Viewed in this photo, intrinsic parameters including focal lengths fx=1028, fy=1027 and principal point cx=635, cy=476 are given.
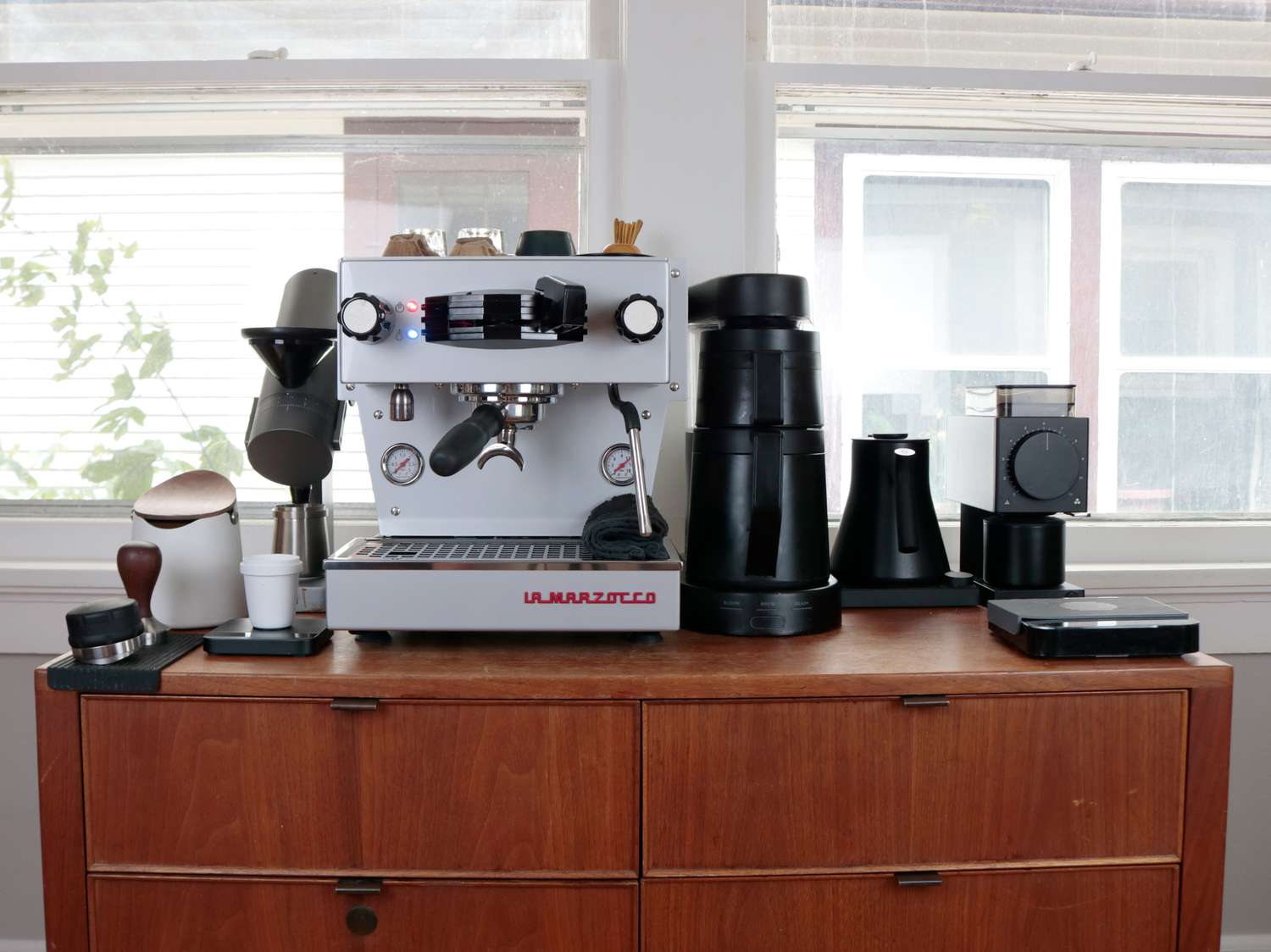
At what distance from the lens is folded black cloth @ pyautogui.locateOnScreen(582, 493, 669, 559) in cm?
113

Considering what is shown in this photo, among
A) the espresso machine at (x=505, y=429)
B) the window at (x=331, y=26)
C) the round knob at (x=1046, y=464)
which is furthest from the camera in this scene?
the window at (x=331, y=26)

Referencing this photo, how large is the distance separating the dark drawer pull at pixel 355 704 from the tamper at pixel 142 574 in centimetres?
25

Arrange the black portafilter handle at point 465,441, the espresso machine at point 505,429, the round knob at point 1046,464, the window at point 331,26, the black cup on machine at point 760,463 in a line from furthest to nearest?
the window at point 331,26, the round knob at point 1046,464, the black cup on machine at point 760,463, the espresso machine at point 505,429, the black portafilter handle at point 465,441

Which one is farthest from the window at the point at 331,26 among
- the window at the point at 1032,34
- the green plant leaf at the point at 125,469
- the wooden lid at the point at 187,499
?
the wooden lid at the point at 187,499

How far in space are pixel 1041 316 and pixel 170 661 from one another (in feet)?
4.55

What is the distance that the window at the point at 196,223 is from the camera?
1.62 meters

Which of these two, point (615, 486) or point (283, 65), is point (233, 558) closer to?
point (615, 486)

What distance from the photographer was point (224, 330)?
5.47ft

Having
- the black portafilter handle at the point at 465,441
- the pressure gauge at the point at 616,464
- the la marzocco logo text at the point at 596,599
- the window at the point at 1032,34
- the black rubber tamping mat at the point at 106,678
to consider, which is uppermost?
the window at the point at 1032,34

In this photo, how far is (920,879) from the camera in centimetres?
106

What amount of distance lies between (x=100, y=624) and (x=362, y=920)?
0.41 m

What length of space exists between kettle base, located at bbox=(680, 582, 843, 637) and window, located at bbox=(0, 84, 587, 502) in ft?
2.32

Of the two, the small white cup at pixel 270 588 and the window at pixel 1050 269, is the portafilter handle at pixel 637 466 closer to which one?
the small white cup at pixel 270 588

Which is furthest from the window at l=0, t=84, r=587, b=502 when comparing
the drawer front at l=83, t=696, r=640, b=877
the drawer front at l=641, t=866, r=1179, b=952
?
the drawer front at l=641, t=866, r=1179, b=952
